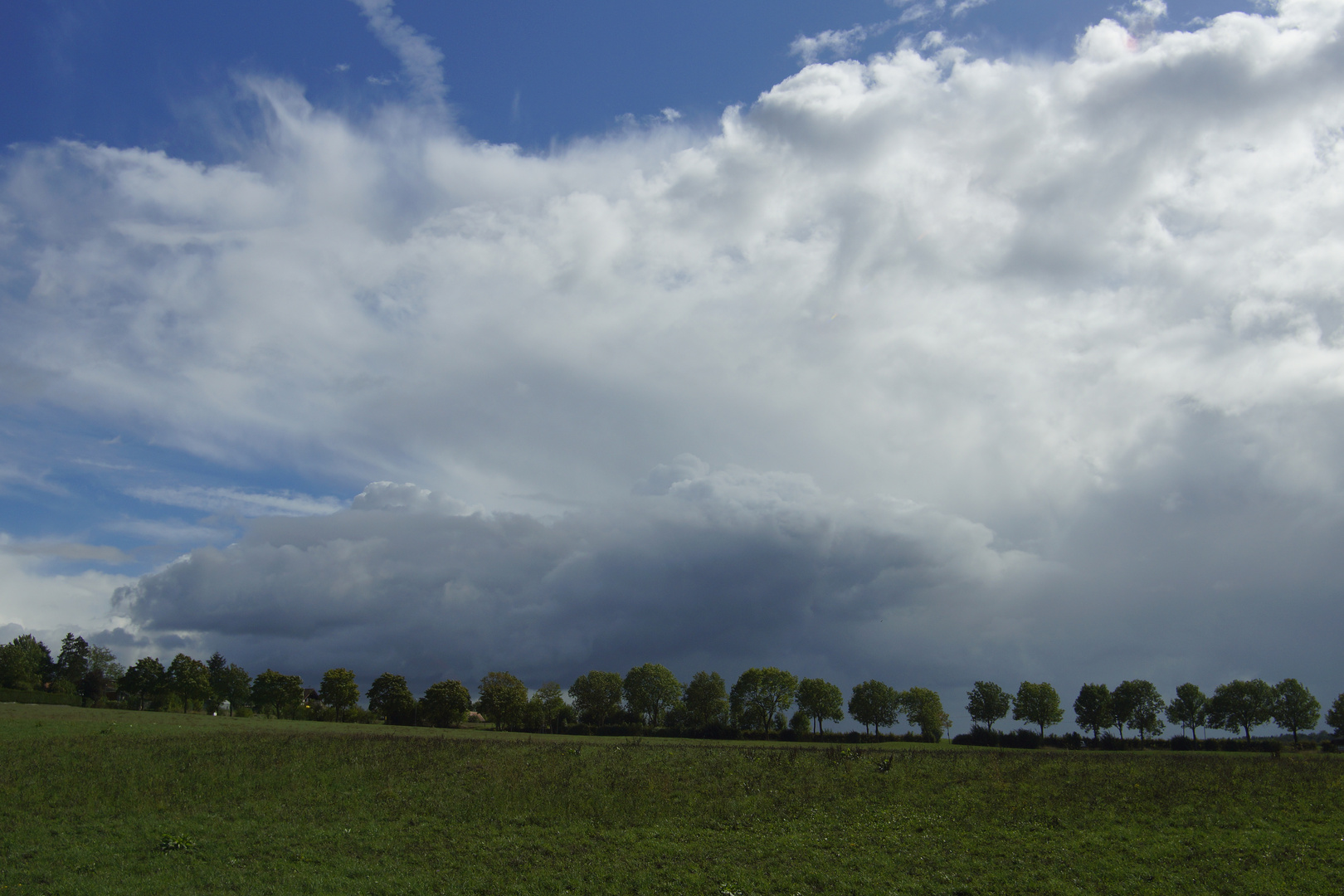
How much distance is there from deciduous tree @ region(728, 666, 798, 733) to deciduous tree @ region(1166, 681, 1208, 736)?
85716mm

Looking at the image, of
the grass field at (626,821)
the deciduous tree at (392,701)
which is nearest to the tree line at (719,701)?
the deciduous tree at (392,701)

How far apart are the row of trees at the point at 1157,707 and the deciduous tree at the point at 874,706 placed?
70.0 ft

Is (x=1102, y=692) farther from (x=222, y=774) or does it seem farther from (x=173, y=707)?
(x=173, y=707)

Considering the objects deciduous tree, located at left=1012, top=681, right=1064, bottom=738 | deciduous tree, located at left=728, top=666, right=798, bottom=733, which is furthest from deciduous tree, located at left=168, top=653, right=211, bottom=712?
deciduous tree, located at left=1012, top=681, right=1064, bottom=738

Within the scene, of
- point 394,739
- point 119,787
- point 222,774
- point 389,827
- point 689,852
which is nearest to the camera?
point 689,852

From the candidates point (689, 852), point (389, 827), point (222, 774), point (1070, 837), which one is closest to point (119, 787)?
point (222, 774)

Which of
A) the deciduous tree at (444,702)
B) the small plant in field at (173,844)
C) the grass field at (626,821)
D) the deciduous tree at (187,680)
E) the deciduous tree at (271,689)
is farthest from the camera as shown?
the deciduous tree at (271,689)

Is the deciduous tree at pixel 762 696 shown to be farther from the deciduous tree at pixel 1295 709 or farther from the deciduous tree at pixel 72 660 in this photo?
the deciduous tree at pixel 72 660

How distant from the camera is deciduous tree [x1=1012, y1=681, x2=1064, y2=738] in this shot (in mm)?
162500

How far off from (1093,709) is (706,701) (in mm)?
91064

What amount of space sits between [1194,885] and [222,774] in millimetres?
46464

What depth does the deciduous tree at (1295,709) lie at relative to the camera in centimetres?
15100

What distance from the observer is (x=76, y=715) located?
74.5 meters

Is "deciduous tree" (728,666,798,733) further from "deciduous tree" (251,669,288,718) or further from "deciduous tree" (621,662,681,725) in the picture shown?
"deciduous tree" (251,669,288,718)
